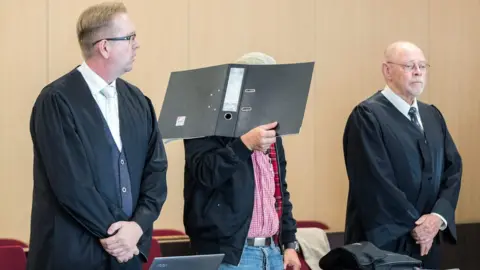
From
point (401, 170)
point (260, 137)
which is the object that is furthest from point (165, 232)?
Result: point (260, 137)

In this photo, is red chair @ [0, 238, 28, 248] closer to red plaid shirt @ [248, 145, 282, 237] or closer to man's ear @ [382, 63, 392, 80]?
red plaid shirt @ [248, 145, 282, 237]

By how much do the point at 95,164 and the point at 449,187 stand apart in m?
2.05

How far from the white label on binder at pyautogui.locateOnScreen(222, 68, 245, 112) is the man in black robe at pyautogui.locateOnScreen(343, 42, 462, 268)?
3.54ft

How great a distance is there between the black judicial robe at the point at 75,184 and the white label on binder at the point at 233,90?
0.40 m

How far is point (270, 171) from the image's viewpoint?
321cm

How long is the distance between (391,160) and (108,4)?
1743mm

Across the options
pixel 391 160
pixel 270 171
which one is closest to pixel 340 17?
pixel 391 160

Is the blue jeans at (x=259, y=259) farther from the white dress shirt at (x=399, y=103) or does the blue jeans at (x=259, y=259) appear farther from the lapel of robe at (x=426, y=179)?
the white dress shirt at (x=399, y=103)

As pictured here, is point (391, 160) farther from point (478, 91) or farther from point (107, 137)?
point (478, 91)

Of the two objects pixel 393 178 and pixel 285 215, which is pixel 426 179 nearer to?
pixel 393 178

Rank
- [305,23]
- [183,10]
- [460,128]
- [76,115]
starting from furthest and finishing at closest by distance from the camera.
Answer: [460,128]
[305,23]
[183,10]
[76,115]

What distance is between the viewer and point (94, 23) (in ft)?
8.98

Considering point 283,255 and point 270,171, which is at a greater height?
point 270,171

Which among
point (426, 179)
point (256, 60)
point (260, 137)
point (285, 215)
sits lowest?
point (285, 215)
